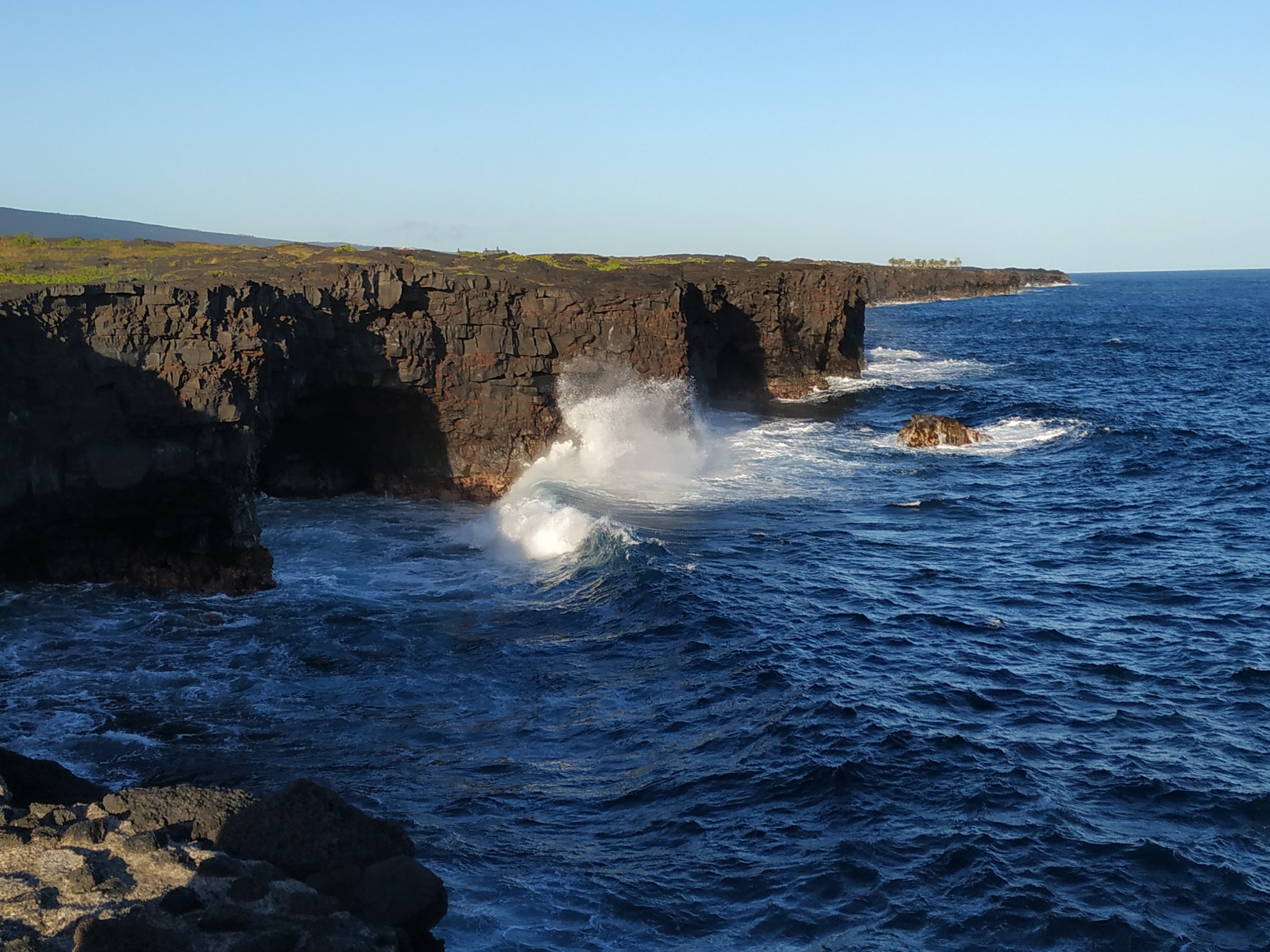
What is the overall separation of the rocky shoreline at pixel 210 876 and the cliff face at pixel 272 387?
46.7 ft

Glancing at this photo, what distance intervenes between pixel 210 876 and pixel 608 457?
29.9 m

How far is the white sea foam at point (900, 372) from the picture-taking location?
217 feet

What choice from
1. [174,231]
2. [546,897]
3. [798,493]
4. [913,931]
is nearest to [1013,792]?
[913,931]

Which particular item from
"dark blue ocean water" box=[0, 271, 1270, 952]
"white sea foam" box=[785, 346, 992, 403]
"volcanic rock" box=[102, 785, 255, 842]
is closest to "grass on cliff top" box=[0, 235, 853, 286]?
"dark blue ocean water" box=[0, 271, 1270, 952]

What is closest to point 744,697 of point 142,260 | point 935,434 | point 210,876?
point 210,876

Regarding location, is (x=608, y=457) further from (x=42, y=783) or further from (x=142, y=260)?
(x=42, y=783)

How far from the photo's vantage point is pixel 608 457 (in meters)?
40.7

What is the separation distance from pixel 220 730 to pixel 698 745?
28.2ft

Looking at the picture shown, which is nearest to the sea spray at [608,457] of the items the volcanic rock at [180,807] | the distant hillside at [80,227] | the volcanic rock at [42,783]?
the volcanic rock at [42,783]

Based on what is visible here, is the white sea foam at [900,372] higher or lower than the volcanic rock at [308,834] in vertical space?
higher

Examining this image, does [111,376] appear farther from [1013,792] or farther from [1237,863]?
[1237,863]

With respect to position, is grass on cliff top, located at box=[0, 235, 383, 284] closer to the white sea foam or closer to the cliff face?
the cliff face

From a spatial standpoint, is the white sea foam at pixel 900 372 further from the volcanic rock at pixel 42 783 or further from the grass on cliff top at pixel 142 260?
the volcanic rock at pixel 42 783

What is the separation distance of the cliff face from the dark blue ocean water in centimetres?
151
